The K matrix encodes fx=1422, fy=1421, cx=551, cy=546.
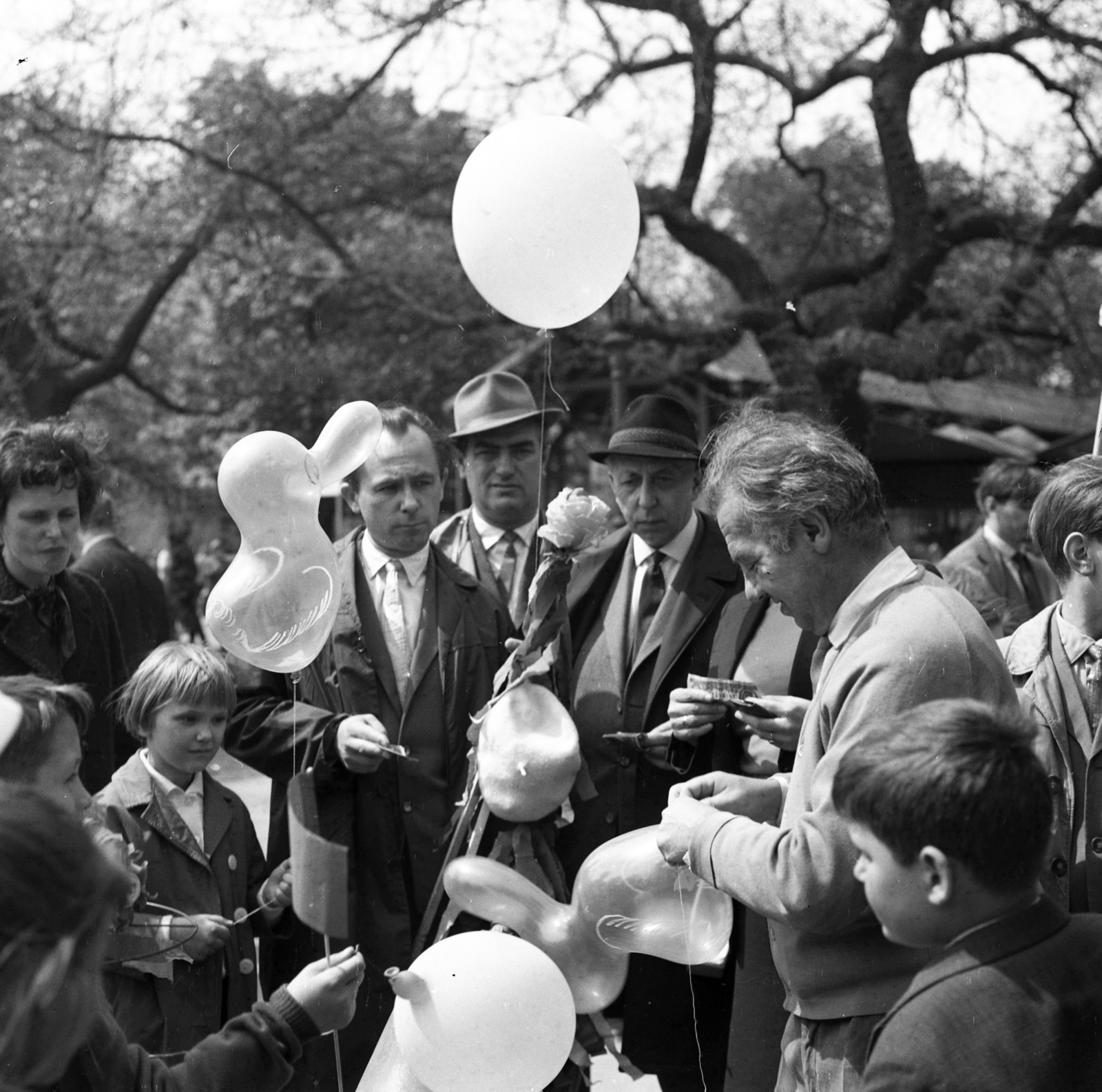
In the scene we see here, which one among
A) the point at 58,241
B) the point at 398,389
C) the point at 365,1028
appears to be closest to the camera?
the point at 365,1028

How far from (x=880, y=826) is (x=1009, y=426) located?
1276 centimetres

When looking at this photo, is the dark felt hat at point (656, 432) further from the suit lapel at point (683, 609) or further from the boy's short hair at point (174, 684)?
the boy's short hair at point (174, 684)

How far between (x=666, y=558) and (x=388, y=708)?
818mm

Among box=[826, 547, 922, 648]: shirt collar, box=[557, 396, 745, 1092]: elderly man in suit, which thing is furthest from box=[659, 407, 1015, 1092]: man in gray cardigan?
box=[557, 396, 745, 1092]: elderly man in suit

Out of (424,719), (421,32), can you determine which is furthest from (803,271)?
(424,719)

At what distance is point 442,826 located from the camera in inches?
137

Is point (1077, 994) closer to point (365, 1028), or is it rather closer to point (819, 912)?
point (819, 912)

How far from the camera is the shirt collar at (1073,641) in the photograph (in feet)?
9.46

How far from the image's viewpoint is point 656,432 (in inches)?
150

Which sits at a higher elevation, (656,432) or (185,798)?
(656,432)

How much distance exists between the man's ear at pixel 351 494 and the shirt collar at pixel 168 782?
0.82m

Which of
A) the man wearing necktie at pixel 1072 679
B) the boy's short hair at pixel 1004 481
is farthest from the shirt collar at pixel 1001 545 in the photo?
the man wearing necktie at pixel 1072 679

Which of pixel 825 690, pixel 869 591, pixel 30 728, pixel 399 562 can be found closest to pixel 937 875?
pixel 825 690

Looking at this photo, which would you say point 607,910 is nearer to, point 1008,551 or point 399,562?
point 399,562
